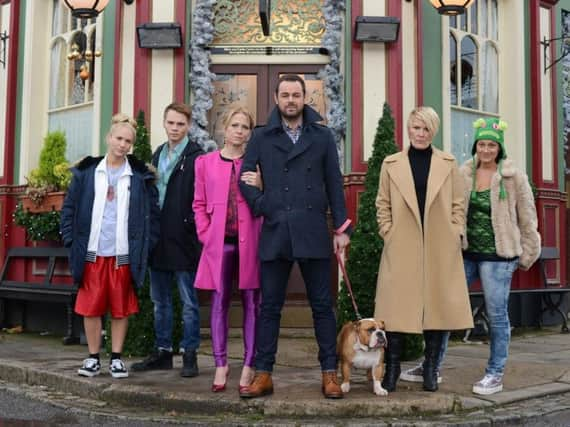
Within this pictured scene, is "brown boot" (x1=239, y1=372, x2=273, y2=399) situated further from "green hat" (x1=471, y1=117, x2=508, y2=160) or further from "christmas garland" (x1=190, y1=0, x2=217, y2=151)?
"christmas garland" (x1=190, y1=0, x2=217, y2=151)

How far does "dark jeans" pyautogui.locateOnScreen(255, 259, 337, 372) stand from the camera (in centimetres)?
487

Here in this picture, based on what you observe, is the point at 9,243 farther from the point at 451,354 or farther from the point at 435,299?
the point at 435,299

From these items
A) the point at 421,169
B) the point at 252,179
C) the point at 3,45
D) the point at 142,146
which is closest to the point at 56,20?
the point at 3,45

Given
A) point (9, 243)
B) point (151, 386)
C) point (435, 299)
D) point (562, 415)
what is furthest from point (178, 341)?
point (9, 243)

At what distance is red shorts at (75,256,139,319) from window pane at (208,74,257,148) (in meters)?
3.34

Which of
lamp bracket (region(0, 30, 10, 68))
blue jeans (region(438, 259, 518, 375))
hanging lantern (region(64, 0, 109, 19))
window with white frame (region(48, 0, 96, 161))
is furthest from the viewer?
lamp bracket (region(0, 30, 10, 68))

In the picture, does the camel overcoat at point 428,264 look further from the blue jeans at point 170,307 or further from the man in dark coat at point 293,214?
the blue jeans at point 170,307

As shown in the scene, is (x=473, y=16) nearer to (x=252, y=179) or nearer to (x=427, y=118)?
(x=427, y=118)

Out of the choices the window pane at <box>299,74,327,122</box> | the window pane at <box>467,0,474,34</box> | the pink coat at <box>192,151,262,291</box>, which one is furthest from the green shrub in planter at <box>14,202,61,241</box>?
the window pane at <box>467,0,474,34</box>

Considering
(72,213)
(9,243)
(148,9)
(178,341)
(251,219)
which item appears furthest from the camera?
(9,243)

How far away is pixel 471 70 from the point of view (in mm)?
9445

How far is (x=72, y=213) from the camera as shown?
5.46m

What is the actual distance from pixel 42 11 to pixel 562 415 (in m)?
8.16

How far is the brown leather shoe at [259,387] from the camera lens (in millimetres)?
4781
